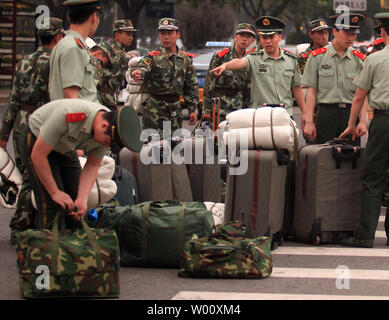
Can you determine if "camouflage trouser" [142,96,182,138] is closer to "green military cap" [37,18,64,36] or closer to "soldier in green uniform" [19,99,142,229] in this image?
"green military cap" [37,18,64,36]

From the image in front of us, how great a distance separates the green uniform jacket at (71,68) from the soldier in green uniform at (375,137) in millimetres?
2469

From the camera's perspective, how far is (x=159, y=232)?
7.75 metres

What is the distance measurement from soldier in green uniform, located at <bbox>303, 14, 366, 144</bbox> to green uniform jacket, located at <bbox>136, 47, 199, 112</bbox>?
6.60 feet

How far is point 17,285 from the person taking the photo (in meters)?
7.21

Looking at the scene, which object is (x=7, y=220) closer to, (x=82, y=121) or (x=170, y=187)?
(x=170, y=187)

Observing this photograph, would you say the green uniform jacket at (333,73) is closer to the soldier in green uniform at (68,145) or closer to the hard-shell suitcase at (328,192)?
the hard-shell suitcase at (328,192)

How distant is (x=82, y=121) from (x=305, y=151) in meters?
2.98

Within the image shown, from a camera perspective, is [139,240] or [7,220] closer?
[139,240]

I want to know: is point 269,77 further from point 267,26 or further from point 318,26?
point 318,26

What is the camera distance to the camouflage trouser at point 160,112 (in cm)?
1161

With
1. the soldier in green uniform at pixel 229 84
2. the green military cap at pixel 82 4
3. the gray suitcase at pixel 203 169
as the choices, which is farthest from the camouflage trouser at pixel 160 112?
the green military cap at pixel 82 4

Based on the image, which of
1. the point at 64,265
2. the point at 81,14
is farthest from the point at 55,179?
the point at 81,14

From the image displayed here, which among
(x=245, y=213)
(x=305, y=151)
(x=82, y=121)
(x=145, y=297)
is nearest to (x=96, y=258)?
(x=145, y=297)

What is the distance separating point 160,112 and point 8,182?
3169 millimetres
